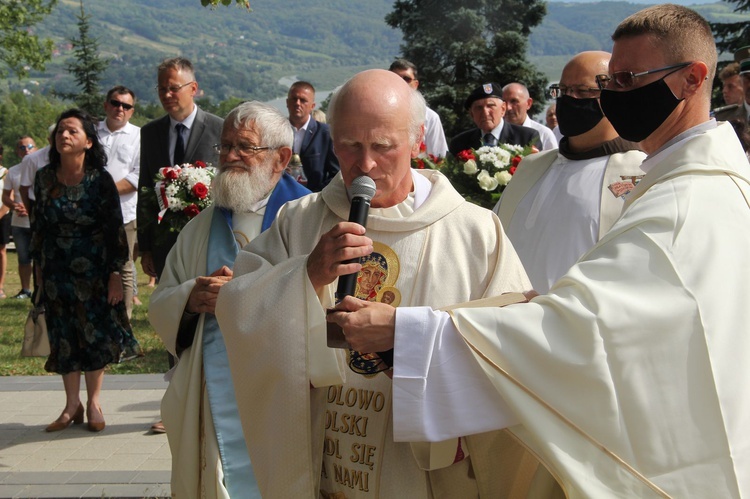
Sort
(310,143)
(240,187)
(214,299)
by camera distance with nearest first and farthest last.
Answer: (214,299) → (240,187) → (310,143)

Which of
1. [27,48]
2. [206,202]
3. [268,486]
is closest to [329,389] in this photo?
[268,486]

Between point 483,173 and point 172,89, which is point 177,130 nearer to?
point 172,89

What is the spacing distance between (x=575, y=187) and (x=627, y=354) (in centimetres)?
237

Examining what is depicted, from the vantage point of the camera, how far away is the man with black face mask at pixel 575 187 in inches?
177

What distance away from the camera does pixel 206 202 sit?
5375mm

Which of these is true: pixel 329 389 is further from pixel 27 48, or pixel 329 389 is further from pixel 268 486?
pixel 27 48

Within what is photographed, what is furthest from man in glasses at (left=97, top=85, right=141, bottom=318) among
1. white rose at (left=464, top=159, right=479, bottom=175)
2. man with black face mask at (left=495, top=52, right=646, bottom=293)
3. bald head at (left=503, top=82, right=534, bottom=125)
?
man with black face mask at (left=495, top=52, right=646, bottom=293)

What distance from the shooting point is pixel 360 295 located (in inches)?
126

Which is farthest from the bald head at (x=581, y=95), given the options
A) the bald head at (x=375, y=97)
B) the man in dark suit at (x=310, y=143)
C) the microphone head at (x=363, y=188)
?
the man in dark suit at (x=310, y=143)

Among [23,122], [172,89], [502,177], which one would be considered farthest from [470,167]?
[23,122]

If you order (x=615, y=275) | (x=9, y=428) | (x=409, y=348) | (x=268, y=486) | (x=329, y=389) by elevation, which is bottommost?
(x=9, y=428)

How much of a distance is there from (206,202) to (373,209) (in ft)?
7.62

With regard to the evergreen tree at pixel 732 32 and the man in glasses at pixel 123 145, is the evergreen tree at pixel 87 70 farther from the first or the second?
the man in glasses at pixel 123 145

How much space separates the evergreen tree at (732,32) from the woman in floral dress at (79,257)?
24827 millimetres
